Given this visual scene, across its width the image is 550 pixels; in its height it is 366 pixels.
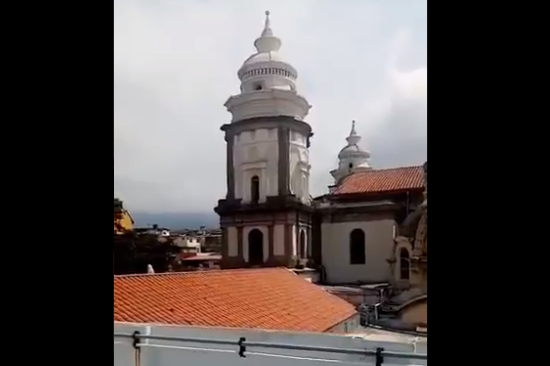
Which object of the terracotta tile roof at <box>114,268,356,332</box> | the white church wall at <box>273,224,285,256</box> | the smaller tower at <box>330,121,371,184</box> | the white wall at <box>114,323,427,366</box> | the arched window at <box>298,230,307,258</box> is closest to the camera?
the white wall at <box>114,323,427,366</box>

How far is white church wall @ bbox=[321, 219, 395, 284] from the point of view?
12938 millimetres

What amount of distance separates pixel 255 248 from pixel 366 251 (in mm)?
2743

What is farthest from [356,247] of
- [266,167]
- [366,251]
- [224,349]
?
[224,349]

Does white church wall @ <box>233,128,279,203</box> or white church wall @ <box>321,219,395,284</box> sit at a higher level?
white church wall @ <box>233,128,279,203</box>

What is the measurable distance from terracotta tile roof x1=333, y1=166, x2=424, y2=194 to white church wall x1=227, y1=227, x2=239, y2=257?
2938 millimetres

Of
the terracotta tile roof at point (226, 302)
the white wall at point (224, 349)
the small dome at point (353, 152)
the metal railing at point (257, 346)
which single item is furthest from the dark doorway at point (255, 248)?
the metal railing at point (257, 346)

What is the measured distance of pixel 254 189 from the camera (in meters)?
13.0

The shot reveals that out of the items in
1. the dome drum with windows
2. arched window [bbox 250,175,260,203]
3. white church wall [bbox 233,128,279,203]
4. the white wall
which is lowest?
the white wall

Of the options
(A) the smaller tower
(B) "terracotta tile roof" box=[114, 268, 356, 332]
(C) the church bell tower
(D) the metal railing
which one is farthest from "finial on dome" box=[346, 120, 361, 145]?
(D) the metal railing

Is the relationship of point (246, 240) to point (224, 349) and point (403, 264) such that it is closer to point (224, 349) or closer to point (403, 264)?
point (403, 264)

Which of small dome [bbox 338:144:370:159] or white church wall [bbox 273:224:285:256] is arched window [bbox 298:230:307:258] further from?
small dome [bbox 338:144:370:159]
